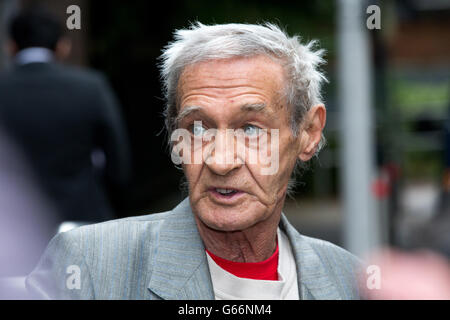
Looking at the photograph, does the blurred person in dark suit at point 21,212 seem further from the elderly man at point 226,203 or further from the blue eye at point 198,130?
the blue eye at point 198,130

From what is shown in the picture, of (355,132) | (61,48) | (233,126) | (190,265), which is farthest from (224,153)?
(355,132)

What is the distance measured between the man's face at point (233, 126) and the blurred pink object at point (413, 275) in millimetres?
Result: 302

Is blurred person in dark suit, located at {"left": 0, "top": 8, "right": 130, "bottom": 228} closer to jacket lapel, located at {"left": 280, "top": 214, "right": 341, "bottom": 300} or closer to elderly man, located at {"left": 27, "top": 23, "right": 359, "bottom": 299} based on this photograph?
elderly man, located at {"left": 27, "top": 23, "right": 359, "bottom": 299}

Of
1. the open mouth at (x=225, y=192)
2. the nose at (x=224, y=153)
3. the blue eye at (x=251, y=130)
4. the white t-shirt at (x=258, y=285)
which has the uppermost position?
the blue eye at (x=251, y=130)

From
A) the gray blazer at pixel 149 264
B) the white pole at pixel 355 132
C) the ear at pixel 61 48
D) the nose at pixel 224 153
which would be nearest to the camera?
the nose at pixel 224 153

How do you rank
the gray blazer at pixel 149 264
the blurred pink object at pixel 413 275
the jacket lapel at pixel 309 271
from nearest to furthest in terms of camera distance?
the blurred pink object at pixel 413 275 → the gray blazer at pixel 149 264 → the jacket lapel at pixel 309 271

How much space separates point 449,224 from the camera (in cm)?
108

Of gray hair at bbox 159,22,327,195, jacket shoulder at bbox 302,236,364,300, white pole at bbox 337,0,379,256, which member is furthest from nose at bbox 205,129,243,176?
white pole at bbox 337,0,379,256

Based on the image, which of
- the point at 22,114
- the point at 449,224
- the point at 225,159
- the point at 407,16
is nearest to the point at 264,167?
the point at 225,159

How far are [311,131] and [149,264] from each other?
1.41 feet

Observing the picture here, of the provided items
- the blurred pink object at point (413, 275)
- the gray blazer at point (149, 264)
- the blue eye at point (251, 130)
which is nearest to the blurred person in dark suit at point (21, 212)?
the gray blazer at point (149, 264)

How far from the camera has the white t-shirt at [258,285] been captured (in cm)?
155

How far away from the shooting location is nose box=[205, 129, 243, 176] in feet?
4.45

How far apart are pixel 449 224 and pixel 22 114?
4.32ft
